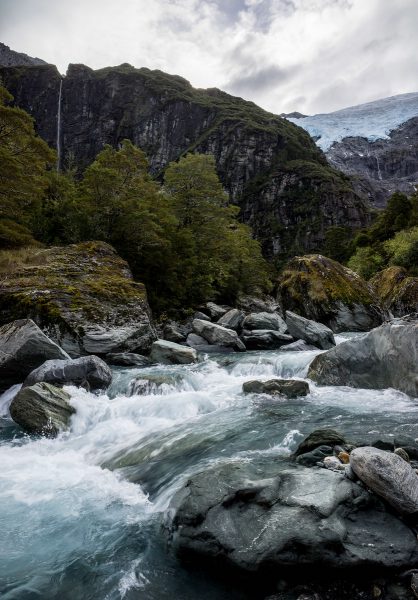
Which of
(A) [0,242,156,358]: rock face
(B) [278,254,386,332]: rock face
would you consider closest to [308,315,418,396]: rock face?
(A) [0,242,156,358]: rock face

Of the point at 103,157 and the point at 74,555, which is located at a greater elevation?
the point at 103,157

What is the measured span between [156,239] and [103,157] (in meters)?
7.00

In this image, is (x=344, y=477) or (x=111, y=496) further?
(x=111, y=496)

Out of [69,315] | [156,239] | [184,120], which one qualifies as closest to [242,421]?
[69,315]

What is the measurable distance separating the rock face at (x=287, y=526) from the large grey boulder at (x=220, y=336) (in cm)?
1417

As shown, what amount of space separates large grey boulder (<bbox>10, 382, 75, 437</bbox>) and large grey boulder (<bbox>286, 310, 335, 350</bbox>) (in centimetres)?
1233

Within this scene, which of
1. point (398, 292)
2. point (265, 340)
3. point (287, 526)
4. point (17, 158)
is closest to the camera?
point (287, 526)

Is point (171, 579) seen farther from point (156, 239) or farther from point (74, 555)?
point (156, 239)

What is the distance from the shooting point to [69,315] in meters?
14.5

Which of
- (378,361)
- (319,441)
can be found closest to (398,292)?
(378,361)

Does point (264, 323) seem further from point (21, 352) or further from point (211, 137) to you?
point (211, 137)

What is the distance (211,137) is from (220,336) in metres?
119

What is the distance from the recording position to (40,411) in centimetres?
882

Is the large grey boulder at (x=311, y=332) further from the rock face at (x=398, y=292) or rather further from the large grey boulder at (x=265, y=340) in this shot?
the rock face at (x=398, y=292)
